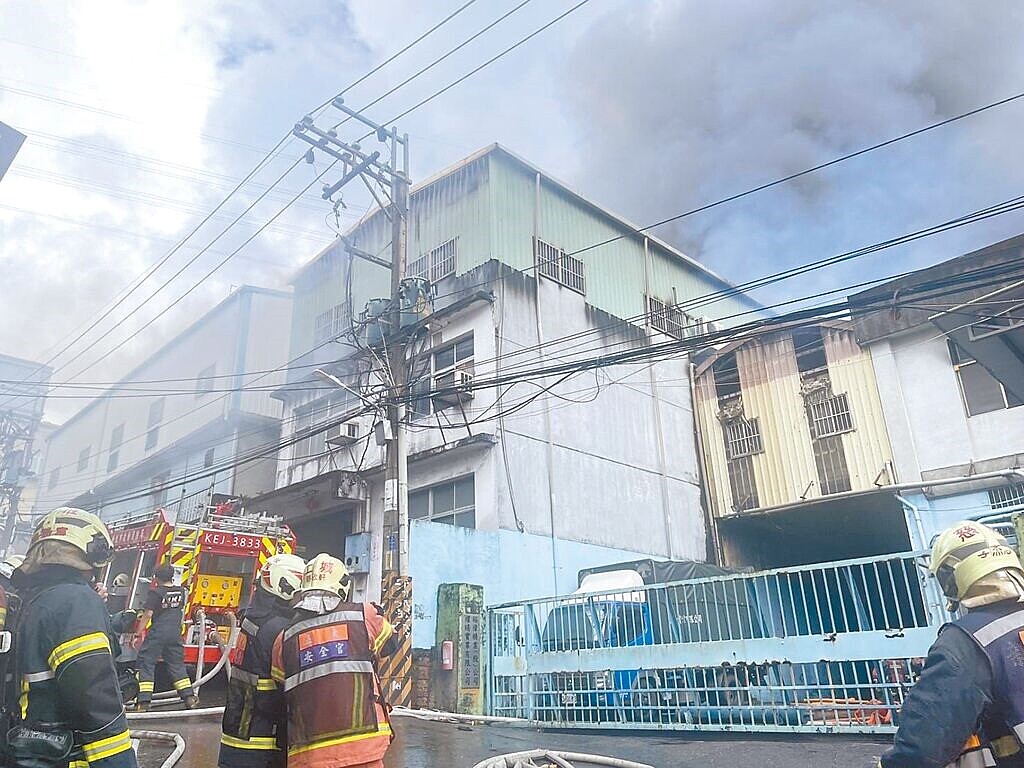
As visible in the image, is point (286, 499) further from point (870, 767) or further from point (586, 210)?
point (870, 767)

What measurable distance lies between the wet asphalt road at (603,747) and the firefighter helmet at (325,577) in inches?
123

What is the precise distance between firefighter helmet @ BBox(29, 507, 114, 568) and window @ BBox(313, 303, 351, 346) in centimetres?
1868

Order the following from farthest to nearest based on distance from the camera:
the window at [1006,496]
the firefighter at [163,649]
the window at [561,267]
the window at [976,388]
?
the window at [561,267], the window at [976,388], the window at [1006,496], the firefighter at [163,649]

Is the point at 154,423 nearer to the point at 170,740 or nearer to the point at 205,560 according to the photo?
the point at 205,560

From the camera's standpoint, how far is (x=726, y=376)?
19.1 metres

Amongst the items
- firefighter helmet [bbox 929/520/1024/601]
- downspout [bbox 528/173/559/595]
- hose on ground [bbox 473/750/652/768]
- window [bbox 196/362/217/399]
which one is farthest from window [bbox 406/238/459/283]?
firefighter helmet [bbox 929/520/1024/601]

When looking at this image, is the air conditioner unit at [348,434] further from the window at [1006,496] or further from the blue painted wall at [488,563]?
the window at [1006,496]

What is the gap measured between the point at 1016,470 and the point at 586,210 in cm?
1183

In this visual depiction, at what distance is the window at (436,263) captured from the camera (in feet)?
60.1

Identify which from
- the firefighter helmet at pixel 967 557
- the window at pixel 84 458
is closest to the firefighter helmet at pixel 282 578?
the firefighter helmet at pixel 967 557

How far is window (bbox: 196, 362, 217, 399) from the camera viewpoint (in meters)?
28.4

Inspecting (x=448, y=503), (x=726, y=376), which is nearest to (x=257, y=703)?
(x=448, y=503)

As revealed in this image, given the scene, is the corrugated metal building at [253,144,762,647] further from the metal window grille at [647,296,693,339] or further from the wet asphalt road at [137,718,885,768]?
the wet asphalt road at [137,718,885,768]

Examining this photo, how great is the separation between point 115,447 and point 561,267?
89.0ft
